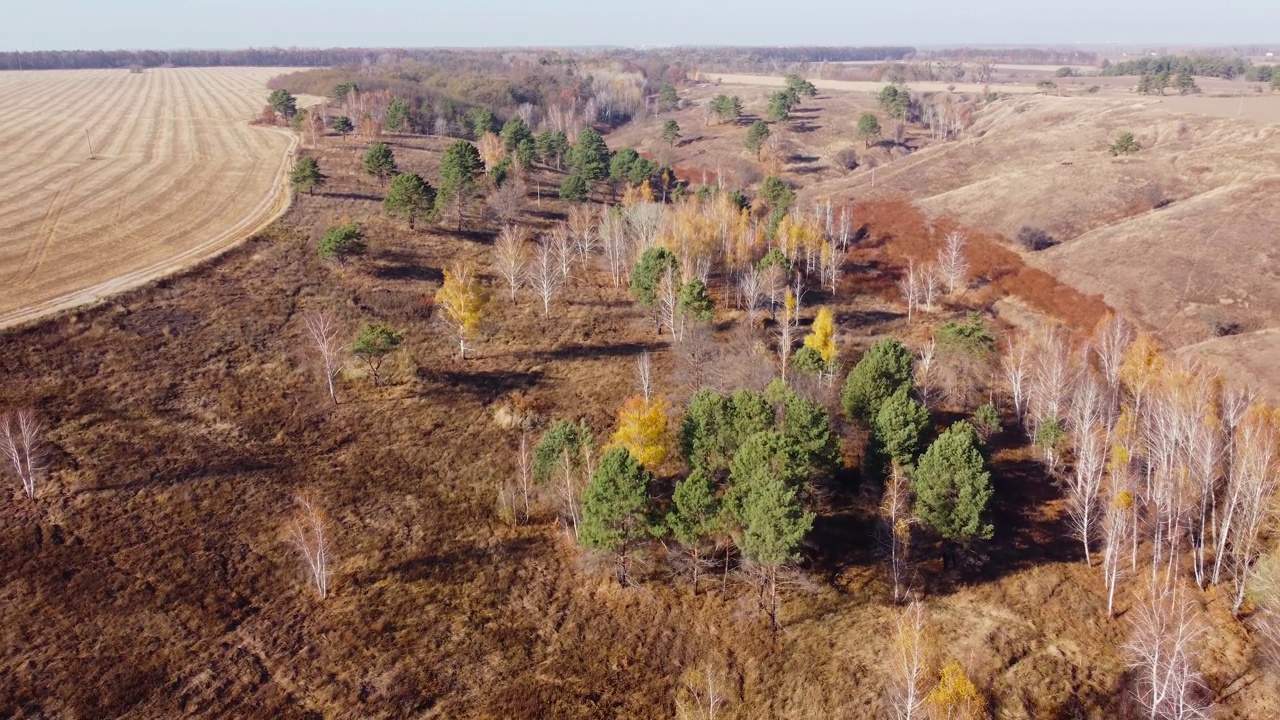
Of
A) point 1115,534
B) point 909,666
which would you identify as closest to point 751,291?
point 1115,534

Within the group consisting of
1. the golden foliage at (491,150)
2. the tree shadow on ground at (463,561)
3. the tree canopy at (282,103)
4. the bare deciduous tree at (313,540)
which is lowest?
the tree shadow on ground at (463,561)

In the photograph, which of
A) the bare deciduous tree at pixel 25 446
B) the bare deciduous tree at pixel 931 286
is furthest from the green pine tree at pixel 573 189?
the bare deciduous tree at pixel 25 446

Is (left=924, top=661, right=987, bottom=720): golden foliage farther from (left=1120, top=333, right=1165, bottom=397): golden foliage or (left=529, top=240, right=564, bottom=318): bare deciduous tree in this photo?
(left=529, top=240, right=564, bottom=318): bare deciduous tree

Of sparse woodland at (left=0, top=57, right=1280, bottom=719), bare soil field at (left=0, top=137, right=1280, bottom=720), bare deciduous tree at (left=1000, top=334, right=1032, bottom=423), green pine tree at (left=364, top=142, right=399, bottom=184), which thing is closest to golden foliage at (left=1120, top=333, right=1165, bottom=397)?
sparse woodland at (left=0, top=57, right=1280, bottom=719)

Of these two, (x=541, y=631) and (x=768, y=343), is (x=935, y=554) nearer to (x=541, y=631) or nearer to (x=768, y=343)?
(x=541, y=631)

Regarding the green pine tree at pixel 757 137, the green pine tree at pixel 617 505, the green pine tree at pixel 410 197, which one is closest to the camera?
the green pine tree at pixel 617 505

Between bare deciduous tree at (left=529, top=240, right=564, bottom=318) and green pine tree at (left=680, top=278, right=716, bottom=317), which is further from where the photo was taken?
bare deciduous tree at (left=529, top=240, right=564, bottom=318)

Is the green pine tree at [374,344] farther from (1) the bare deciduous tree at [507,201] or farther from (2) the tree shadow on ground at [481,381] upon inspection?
(1) the bare deciduous tree at [507,201]
